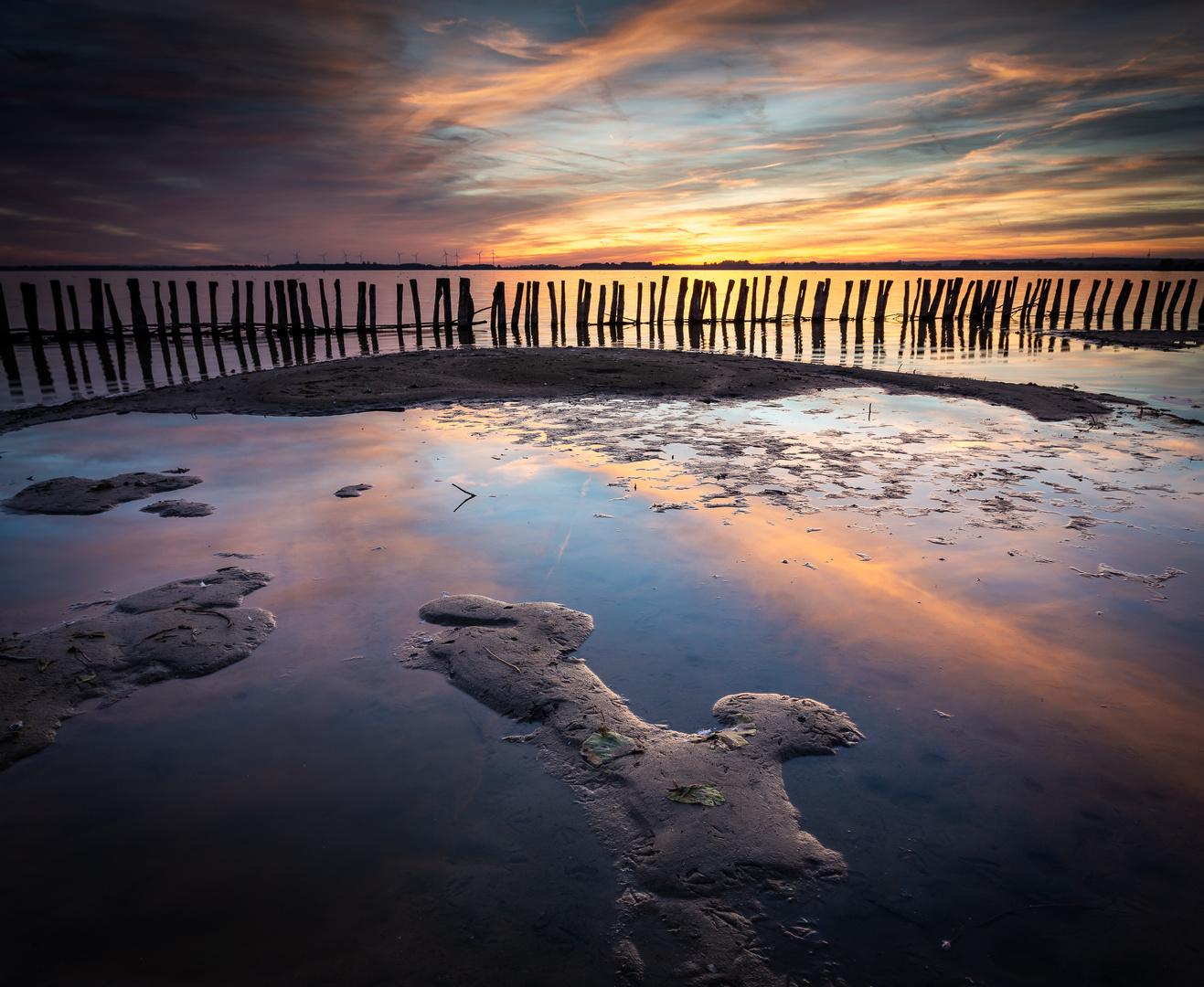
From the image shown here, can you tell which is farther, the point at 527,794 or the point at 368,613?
the point at 368,613

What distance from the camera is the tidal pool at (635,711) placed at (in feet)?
6.69

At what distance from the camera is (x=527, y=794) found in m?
2.62

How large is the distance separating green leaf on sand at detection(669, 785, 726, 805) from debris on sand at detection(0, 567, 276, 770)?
2537 mm

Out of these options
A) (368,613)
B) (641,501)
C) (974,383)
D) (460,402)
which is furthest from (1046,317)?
(368,613)

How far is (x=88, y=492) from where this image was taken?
632 cm

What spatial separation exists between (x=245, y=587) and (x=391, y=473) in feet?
9.67

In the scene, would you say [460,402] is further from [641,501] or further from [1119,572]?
[1119,572]

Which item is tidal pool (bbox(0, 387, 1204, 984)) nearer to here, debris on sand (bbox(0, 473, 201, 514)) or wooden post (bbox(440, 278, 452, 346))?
debris on sand (bbox(0, 473, 201, 514))

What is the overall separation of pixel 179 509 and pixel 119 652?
278 centimetres

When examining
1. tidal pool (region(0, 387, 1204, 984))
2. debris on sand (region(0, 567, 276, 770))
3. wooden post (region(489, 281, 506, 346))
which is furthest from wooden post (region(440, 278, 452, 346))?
debris on sand (region(0, 567, 276, 770))

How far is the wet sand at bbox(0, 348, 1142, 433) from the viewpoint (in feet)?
35.7

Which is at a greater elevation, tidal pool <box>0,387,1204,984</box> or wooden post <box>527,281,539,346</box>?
wooden post <box>527,281,539,346</box>

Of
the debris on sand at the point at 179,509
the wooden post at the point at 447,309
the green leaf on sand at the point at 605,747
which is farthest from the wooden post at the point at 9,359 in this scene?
the green leaf on sand at the point at 605,747

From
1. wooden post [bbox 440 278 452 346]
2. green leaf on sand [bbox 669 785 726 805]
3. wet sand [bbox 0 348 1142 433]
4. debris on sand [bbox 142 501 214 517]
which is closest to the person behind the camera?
green leaf on sand [bbox 669 785 726 805]
